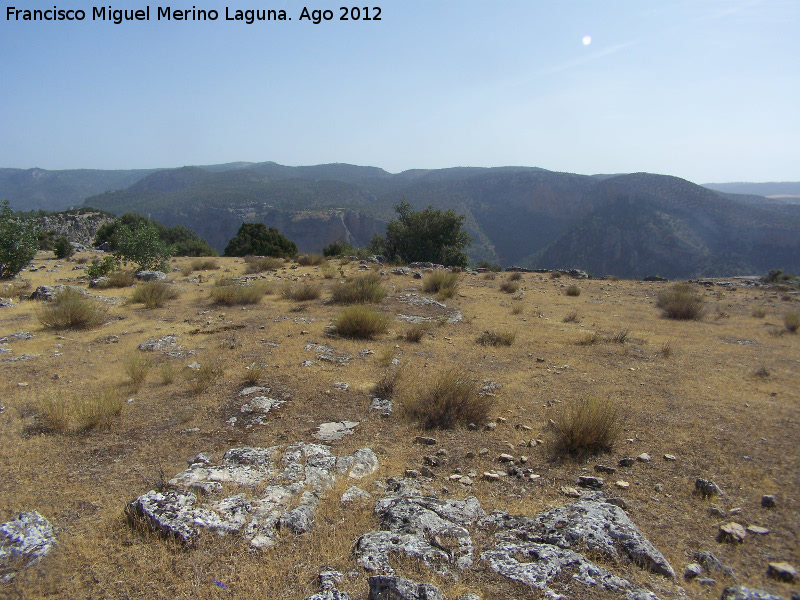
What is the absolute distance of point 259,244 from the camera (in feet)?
97.6

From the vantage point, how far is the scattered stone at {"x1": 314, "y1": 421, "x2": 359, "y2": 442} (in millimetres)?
4859

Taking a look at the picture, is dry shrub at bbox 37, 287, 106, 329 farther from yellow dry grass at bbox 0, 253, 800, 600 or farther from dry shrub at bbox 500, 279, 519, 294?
dry shrub at bbox 500, 279, 519, 294

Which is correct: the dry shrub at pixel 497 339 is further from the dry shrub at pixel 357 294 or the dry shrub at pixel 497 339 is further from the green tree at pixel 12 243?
the green tree at pixel 12 243

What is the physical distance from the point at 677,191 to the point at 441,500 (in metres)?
66.9

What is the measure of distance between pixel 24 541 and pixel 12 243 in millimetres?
16465

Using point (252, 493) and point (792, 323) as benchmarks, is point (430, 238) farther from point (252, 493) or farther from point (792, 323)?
point (252, 493)

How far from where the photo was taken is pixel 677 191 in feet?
188

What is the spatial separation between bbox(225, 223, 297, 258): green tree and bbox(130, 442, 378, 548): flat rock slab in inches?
1000

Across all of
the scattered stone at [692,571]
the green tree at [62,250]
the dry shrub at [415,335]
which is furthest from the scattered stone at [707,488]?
the green tree at [62,250]

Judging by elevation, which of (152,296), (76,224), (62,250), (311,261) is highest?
(76,224)

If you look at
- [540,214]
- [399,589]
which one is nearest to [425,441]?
[399,589]

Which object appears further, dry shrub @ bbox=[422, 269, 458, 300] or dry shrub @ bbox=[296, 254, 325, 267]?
dry shrub @ bbox=[296, 254, 325, 267]

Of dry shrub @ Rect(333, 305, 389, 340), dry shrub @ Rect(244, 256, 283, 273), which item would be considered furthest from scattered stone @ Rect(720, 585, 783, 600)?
dry shrub @ Rect(244, 256, 283, 273)

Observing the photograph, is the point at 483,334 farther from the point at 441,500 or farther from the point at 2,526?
the point at 2,526
